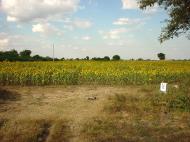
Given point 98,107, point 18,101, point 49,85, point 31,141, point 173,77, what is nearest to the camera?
point 31,141

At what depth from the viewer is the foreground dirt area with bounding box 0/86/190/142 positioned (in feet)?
34.3

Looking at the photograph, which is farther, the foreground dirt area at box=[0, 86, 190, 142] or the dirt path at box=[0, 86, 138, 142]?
the dirt path at box=[0, 86, 138, 142]

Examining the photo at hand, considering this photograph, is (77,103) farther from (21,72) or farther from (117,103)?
(21,72)

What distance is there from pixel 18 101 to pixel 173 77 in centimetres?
1515

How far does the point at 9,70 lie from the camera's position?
81.3ft

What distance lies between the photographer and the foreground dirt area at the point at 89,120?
10469 mm

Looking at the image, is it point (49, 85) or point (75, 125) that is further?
point (49, 85)

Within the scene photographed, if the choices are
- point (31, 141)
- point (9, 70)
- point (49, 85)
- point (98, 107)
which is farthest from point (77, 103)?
point (9, 70)

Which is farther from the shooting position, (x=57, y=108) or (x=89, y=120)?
(x=57, y=108)

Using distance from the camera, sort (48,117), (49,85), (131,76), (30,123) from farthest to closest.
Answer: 1. (131,76)
2. (49,85)
3. (48,117)
4. (30,123)

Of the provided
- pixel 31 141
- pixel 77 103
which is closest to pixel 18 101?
pixel 77 103

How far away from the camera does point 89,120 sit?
12.5m

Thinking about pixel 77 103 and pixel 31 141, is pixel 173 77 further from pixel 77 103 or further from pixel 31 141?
pixel 31 141

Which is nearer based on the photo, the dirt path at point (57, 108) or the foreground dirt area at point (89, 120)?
the foreground dirt area at point (89, 120)
